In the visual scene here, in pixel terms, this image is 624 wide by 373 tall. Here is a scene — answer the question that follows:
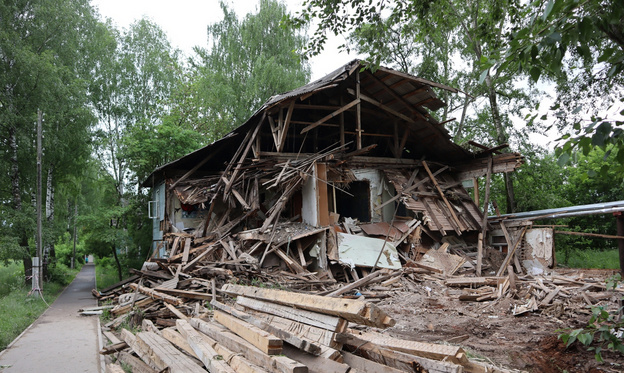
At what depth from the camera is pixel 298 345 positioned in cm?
387

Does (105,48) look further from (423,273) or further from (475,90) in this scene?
(423,273)

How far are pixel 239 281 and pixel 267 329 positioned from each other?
20.9 ft

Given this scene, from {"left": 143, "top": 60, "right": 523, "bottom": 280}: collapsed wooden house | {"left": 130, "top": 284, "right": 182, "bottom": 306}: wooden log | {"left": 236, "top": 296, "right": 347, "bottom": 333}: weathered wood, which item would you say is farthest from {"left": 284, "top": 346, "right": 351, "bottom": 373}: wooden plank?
{"left": 143, "top": 60, "right": 523, "bottom": 280}: collapsed wooden house

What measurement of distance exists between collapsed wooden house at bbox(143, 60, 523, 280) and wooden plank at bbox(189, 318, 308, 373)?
6234mm

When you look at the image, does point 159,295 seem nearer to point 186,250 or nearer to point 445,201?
point 186,250

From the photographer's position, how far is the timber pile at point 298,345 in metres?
3.80

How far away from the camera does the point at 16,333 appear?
10.3 m

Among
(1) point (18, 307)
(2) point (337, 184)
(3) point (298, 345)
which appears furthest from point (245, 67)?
(3) point (298, 345)

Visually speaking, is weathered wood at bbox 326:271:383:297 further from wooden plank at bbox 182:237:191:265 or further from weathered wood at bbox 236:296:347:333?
wooden plank at bbox 182:237:191:265

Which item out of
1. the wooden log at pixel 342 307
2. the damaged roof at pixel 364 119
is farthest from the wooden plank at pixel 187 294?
the wooden log at pixel 342 307

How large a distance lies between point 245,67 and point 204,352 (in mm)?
24857

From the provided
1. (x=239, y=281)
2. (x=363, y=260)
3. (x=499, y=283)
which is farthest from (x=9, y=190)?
(x=499, y=283)

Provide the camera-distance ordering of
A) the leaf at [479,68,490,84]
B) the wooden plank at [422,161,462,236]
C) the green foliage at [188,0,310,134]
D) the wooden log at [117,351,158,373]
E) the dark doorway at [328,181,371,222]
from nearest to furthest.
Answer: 1. the leaf at [479,68,490,84]
2. the wooden log at [117,351,158,373]
3. the wooden plank at [422,161,462,236]
4. the dark doorway at [328,181,371,222]
5. the green foliage at [188,0,310,134]

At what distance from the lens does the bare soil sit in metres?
6.06
